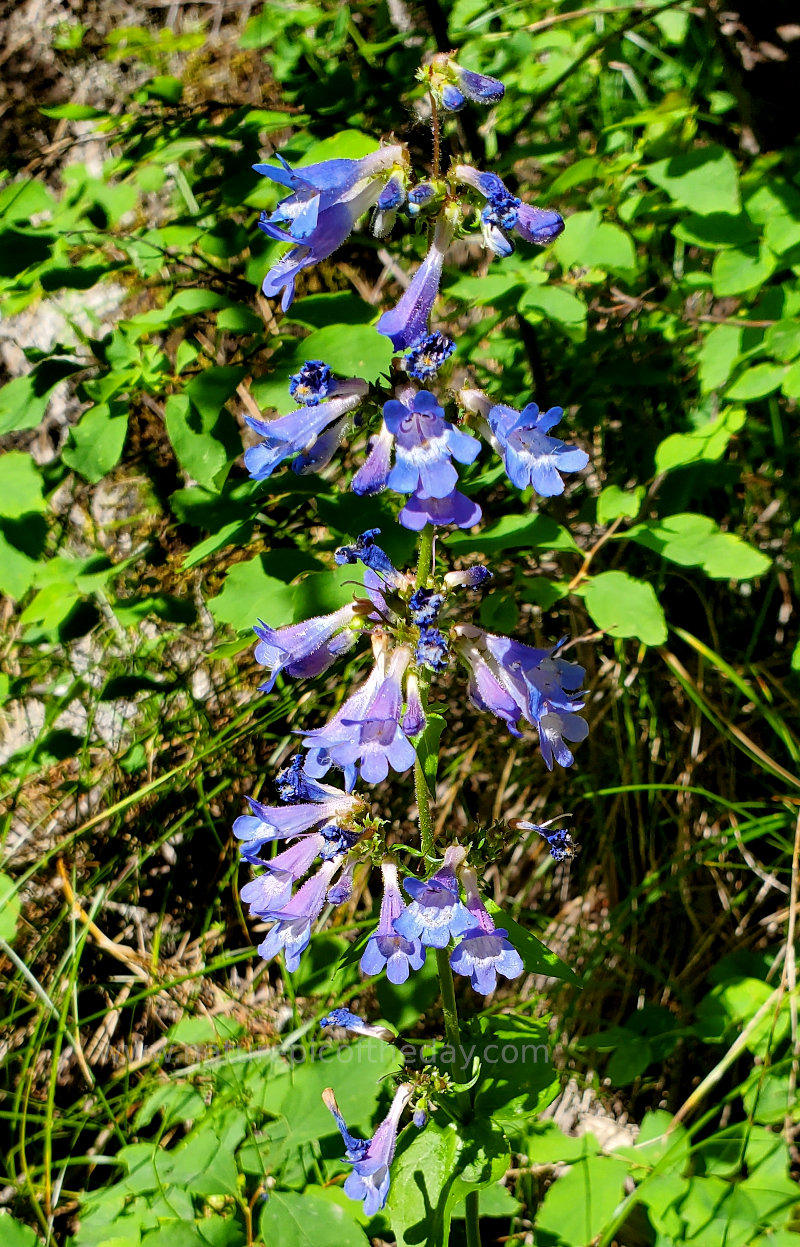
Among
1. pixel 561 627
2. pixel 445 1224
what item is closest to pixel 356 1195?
pixel 445 1224

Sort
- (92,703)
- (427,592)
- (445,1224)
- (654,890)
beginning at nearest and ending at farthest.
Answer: (427,592) < (445,1224) < (654,890) < (92,703)

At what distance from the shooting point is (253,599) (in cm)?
242

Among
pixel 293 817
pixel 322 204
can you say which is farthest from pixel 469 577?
pixel 322 204

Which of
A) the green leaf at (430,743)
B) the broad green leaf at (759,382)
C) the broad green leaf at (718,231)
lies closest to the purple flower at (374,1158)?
the green leaf at (430,743)

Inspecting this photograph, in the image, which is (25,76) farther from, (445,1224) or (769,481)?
(445,1224)

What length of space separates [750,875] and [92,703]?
2.79 meters

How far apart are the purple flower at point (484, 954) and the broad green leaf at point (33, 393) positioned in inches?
73.0

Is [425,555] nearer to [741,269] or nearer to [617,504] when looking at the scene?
[617,504]

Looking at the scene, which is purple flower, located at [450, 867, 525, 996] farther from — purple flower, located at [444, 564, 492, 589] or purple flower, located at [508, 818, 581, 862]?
purple flower, located at [444, 564, 492, 589]

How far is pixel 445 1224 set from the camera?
2023 mm

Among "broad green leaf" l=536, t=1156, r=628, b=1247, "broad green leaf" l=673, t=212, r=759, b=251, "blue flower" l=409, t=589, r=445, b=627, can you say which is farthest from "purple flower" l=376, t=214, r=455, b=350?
"broad green leaf" l=536, t=1156, r=628, b=1247

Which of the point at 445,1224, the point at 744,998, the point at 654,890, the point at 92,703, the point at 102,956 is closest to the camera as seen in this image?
the point at 445,1224

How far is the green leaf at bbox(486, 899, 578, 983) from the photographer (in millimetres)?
1978

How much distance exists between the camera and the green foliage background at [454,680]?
2.45m
